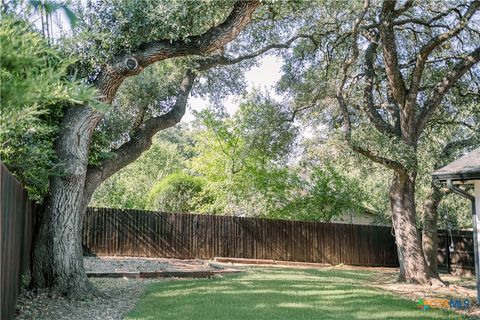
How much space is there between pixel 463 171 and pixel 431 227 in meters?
6.06

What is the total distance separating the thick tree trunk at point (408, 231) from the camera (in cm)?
1277

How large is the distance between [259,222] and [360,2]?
9.08 metres

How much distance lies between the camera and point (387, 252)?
20.4 meters

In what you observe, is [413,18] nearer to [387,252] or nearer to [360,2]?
[360,2]

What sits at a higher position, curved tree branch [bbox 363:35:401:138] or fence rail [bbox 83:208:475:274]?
curved tree branch [bbox 363:35:401:138]

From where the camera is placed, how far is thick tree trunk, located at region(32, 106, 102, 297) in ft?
27.4

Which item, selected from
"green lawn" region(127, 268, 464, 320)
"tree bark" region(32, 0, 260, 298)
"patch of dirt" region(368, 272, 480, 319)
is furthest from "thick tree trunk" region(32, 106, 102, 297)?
"patch of dirt" region(368, 272, 480, 319)

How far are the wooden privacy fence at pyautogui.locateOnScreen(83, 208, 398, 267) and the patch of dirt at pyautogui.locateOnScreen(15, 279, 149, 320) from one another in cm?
735

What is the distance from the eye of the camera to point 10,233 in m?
5.63

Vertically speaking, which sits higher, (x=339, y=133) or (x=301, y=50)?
(x=301, y=50)

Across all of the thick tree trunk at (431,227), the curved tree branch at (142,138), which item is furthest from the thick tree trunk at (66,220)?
the thick tree trunk at (431,227)

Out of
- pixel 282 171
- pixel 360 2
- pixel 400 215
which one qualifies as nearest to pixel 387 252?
pixel 282 171

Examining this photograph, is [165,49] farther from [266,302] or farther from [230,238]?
[230,238]

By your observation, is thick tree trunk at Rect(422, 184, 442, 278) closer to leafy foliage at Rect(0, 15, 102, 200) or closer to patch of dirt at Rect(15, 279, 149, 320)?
patch of dirt at Rect(15, 279, 149, 320)
